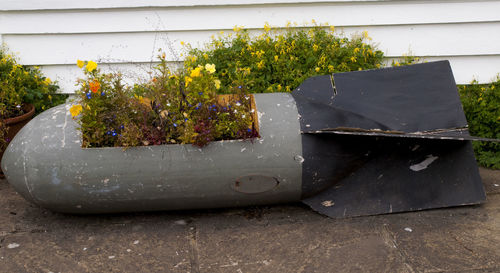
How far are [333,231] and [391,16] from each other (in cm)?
200

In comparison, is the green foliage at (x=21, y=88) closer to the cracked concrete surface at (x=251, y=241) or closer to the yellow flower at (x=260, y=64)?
the cracked concrete surface at (x=251, y=241)

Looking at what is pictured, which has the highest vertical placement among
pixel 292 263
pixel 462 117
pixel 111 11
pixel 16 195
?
pixel 111 11

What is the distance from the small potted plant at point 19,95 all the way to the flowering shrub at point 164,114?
3.33ft

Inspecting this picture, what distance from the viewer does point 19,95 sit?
3.74 m

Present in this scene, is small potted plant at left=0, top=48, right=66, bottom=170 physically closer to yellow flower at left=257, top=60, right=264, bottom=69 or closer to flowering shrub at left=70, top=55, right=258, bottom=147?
flowering shrub at left=70, top=55, right=258, bottom=147

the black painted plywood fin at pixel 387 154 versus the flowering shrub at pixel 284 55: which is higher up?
the flowering shrub at pixel 284 55

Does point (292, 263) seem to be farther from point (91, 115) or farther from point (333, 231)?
point (91, 115)

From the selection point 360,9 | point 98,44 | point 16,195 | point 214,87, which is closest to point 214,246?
point 214,87

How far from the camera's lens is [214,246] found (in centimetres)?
278

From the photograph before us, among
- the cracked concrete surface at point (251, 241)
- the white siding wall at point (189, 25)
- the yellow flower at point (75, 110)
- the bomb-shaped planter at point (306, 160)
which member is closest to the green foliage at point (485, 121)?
the white siding wall at point (189, 25)

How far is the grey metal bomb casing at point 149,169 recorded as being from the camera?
2721 mm

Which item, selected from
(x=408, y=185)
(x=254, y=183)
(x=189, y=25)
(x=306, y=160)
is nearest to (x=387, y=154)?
(x=408, y=185)

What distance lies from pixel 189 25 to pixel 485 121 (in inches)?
98.2

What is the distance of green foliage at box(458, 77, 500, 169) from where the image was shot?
369 centimetres
